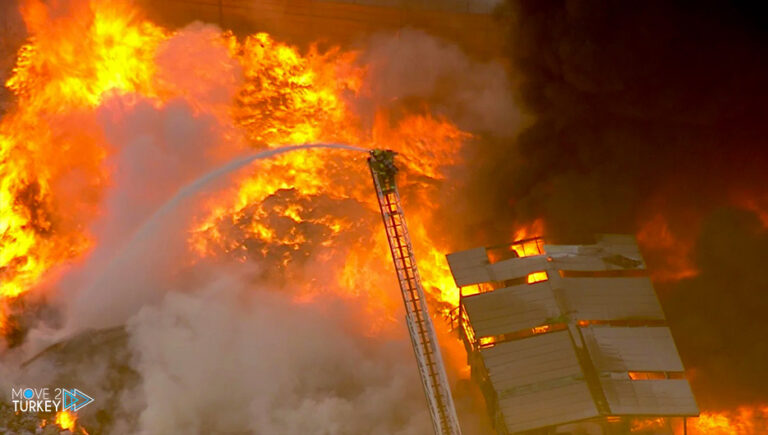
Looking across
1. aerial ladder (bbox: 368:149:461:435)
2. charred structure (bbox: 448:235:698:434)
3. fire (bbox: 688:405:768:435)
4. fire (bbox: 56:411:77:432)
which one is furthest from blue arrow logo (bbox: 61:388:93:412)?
fire (bbox: 688:405:768:435)

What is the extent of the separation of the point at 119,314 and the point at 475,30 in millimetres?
12714

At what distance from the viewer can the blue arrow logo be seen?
80.6 feet

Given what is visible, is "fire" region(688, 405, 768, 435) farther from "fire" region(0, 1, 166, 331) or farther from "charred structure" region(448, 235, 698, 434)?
"fire" region(0, 1, 166, 331)

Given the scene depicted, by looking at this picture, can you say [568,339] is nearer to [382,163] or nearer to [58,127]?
[382,163]

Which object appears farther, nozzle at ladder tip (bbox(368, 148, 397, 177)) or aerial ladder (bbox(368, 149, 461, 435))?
nozzle at ladder tip (bbox(368, 148, 397, 177))

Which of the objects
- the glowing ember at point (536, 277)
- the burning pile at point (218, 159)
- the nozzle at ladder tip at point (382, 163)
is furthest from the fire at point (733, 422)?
→ the nozzle at ladder tip at point (382, 163)

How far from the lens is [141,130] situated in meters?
28.3

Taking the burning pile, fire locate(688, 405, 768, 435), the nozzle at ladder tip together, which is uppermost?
the burning pile

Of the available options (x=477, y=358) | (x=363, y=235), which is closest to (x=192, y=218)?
(x=363, y=235)

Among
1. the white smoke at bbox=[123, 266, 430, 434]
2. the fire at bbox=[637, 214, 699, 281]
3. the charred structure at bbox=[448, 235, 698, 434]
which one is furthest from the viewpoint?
the fire at bbox=[637, 214, 699, 281]

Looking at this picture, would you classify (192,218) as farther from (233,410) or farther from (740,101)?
(740,101)

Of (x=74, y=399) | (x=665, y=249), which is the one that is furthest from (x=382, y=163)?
(x=74, y=399)

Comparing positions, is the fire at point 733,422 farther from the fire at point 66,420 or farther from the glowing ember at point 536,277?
the fire at point 66,420

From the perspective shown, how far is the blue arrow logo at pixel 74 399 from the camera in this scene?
80.6ft
